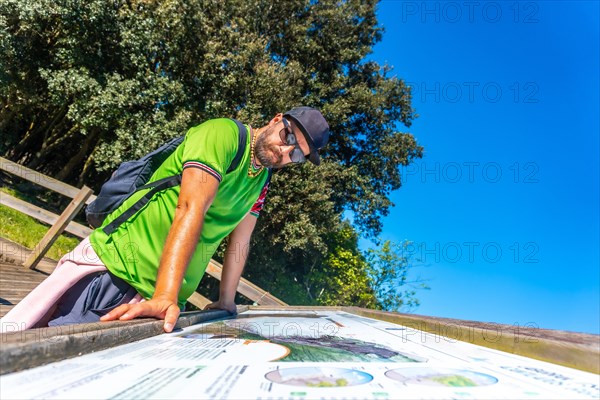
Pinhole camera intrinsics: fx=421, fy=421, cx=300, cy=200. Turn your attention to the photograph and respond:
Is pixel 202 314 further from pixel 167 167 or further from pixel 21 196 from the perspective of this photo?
pixel 21 196

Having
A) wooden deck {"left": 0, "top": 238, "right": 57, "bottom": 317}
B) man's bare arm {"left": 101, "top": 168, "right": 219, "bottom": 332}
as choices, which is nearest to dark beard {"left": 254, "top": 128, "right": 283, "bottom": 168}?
man's bare arm {"left": 101, "top": 168, "right": 219, "bottom": 332}

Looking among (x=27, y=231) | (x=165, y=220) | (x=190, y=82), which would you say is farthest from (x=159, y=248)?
(x=190, y=82)

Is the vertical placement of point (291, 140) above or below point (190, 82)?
below

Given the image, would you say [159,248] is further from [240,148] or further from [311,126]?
[311,126]

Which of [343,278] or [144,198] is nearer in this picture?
[144,198]

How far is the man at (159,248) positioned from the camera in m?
1.64

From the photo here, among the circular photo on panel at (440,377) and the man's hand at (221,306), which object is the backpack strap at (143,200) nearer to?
the man's hand at (221,306)

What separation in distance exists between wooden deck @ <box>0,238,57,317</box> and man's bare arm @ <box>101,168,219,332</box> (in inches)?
128

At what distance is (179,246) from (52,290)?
1.81ft

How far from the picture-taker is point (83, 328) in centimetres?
110

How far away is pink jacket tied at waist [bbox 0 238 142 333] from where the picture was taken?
5.22 ft

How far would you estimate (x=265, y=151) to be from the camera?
2.24 meters

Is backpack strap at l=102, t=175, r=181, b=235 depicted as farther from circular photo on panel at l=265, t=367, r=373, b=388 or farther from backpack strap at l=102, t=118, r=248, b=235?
circular photo on panel at l=265, t=367, r=373, b=388

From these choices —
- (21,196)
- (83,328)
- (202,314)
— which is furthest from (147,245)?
(21,196)
